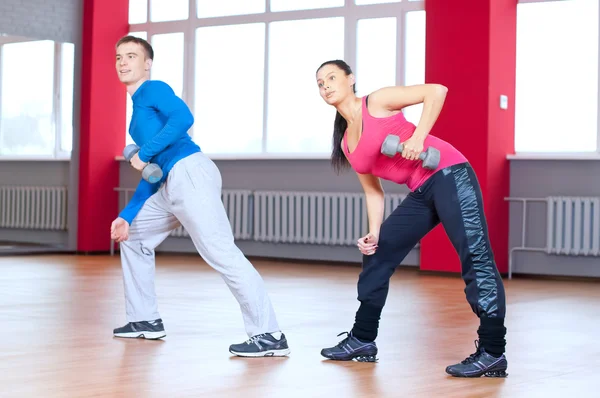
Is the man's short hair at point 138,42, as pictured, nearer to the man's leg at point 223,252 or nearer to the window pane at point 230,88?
the man's leg at point 223,252

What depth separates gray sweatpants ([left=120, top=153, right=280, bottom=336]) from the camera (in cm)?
386

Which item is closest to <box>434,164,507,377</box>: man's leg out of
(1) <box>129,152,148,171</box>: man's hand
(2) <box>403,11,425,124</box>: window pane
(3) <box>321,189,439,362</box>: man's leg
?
(3) <box>321,189,439,362</box>: man's leg

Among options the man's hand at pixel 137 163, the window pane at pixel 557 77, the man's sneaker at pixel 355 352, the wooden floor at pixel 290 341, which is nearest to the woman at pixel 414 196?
the man's sneaker at pixel 355 352

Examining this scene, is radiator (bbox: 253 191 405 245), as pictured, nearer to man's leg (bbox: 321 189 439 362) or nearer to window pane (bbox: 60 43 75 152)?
window pane (bbox: 60 43 75 152)

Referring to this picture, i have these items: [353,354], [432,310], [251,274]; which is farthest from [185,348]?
[432,310]

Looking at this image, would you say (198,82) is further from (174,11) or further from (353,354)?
(353,354)

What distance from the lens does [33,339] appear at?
416 cm

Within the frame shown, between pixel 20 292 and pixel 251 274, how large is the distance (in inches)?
114

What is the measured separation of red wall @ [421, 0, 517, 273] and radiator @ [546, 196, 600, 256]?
436 mm

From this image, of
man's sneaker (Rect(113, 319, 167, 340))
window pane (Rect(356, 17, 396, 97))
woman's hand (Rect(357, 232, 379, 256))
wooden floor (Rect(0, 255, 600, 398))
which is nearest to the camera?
wooden floor (Rect(0, 255, 600, 398))

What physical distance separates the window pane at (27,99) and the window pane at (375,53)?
10.6 feet

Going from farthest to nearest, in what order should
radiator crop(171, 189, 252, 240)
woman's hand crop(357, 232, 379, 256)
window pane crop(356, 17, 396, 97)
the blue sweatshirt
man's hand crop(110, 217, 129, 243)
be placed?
radiator crop(171, 189, 252, 240)
window pane crop(356, 17, 396, 97)
man's hand crop(110, 217, 129, 243)
the blue sweatshirt
woman's hand crop(357, 232, 379, 256)

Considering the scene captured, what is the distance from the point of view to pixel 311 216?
979 cm

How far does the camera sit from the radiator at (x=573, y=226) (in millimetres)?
8383
